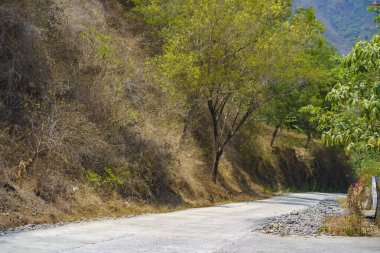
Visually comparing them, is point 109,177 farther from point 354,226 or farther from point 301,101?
point 301,101

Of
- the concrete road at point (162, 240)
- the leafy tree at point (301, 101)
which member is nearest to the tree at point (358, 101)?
the concrete road at point (162, 240)

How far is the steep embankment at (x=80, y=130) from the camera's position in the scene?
47.0ft

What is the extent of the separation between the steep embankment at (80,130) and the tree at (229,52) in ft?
5.12

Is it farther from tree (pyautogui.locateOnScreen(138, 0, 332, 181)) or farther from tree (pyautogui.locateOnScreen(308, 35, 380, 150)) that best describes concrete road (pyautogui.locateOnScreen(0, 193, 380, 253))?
tree (pyautogui.locateOnScreen(138, 0, 332, 181))

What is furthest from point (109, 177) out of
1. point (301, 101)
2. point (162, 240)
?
point (301, 101)

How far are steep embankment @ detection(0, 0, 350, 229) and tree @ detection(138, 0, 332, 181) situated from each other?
1.56 metres

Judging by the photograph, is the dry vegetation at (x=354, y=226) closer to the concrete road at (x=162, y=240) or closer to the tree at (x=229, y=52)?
the concrete road at (x=162, y=240)

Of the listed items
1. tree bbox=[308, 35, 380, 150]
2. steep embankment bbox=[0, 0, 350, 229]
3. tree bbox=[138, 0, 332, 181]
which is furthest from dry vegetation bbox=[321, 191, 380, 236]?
tree bbox=[138, 0, 332, 181]

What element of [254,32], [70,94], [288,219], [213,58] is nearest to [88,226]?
[288,219]

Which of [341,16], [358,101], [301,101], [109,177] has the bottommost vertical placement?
[109,177]

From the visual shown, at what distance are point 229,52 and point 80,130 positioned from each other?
35.4 feet

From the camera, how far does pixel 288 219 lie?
1504 cm

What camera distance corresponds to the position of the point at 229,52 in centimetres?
2573

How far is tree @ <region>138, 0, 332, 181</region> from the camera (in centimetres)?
2441
